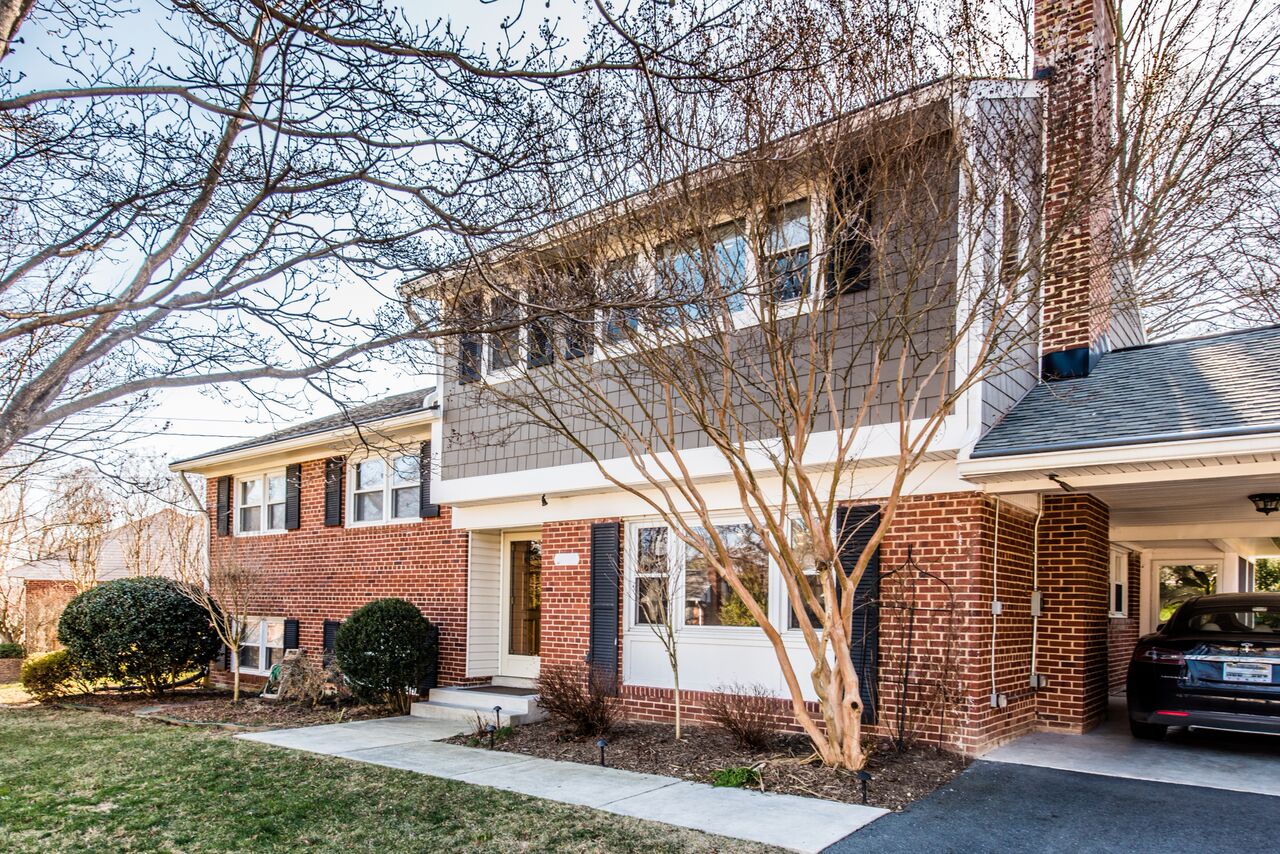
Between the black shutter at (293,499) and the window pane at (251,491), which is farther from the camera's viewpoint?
the window pane at (251,491)

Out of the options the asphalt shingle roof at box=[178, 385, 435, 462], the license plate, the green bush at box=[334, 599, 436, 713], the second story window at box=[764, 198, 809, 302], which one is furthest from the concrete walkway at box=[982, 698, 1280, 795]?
the asphalt shingle roof at box=[178, 385, 435, 462]

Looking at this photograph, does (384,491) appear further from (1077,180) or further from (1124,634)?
(1124,634)

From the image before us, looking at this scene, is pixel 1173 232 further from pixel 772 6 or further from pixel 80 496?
pixel 80 496

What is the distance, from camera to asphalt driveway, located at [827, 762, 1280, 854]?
5.44 metres

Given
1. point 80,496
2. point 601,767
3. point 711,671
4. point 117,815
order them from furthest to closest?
point 80,496 < point 711,671 < point 601,767 < point 117,815

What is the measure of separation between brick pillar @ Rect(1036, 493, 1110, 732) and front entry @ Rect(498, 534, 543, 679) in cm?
663

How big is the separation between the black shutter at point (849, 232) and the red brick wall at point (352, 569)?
22.5ft

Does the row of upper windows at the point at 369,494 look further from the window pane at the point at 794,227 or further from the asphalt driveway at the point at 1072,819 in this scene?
the asphalt driveway at the point at 1072,819

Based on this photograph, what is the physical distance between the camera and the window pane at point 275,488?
52.1 ft

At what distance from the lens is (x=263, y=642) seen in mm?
15594

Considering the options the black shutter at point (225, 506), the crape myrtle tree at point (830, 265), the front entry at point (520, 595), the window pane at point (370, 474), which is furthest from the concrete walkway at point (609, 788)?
the black shutter at point (225, 506)

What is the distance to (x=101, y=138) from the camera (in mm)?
5129

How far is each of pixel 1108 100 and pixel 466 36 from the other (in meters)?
6.97

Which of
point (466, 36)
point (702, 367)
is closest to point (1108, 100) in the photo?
point (702, 367)
